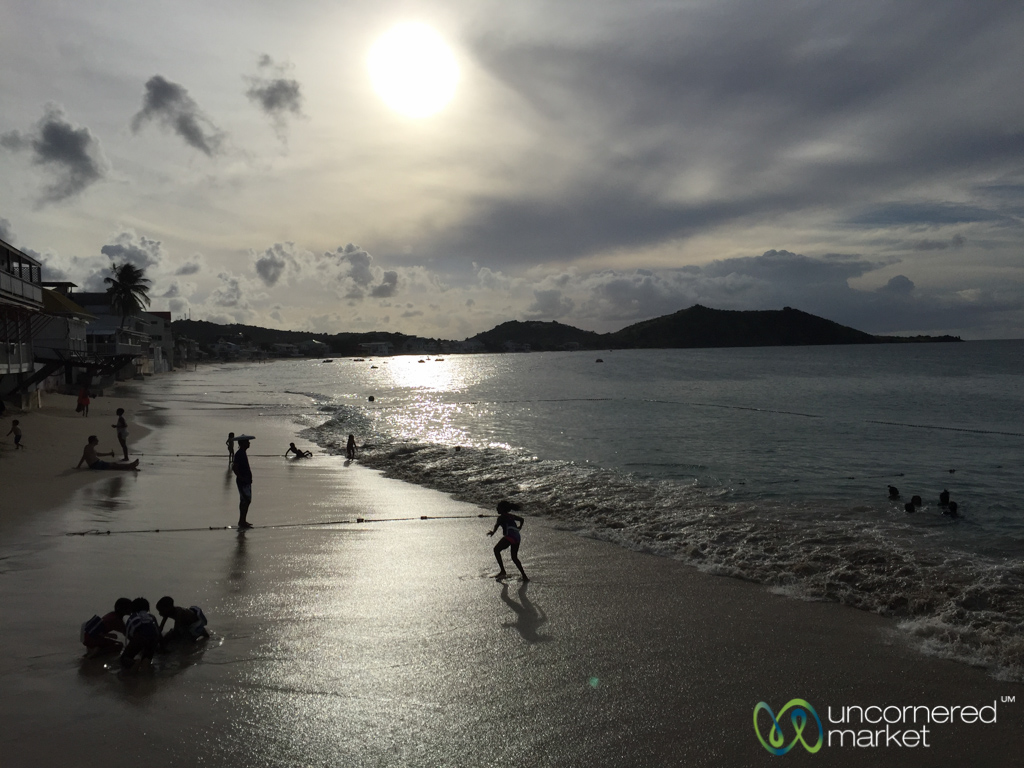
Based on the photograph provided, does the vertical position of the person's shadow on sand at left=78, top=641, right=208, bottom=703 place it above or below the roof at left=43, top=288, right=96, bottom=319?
below

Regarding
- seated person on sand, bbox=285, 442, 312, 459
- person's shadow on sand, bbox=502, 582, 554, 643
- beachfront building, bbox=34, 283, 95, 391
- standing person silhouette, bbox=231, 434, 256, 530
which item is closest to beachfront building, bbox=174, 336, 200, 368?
beachfront building, bbox=34, 283, 95, 391

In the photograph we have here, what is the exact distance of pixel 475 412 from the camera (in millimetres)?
49375

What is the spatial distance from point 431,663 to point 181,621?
110 inches

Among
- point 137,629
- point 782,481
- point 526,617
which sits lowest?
point 782,481

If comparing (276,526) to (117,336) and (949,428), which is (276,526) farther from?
(117,336)

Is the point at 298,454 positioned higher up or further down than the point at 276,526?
further down

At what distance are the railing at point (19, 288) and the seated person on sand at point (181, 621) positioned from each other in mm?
26885

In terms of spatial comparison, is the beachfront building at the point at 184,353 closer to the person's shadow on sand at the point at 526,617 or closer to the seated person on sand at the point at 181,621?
the person's shadow on sand at the point at 526,617

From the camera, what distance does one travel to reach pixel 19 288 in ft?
97.7

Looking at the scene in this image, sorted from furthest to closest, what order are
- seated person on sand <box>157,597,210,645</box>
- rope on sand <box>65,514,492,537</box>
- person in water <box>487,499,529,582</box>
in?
rope on sand <box>65,514,492,537</box>
person in water <box>487,499,529,582</box>
seated person on sand <box>157,597,210,645</box>

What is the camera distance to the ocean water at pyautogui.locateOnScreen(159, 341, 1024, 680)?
1059 cm

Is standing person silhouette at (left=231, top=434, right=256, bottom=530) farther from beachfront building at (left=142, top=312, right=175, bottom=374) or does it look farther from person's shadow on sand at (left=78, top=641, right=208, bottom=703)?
beachfront building at (left=142, top=312, right=175, bottom=374)

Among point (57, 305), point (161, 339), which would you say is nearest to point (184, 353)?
point (161, 339)

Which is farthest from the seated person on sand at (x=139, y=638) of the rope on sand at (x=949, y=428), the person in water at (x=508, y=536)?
the rope on sand at (x=949, y=428)
